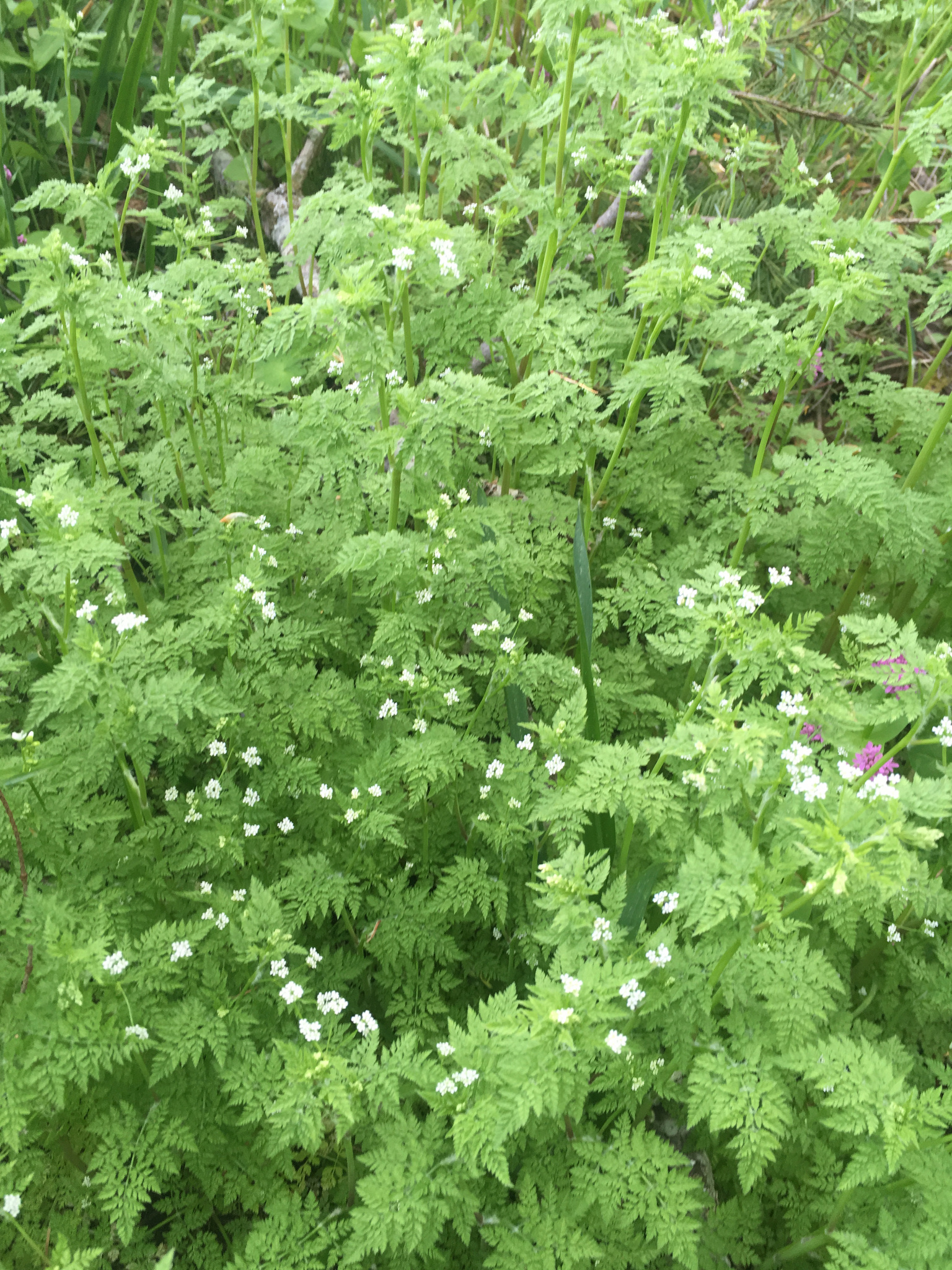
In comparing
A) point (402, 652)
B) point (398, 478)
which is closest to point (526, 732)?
point (402, 652)

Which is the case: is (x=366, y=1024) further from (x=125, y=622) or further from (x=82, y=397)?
(x=82, y=397)

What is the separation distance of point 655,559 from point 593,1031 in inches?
78.8

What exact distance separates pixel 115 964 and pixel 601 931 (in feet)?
3.68

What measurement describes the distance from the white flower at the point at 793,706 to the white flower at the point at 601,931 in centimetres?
66

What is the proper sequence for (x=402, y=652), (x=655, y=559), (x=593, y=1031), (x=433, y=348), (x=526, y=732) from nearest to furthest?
(x=593, y=1031) → (x=402, y=652) → (x=526, y=732) → (x=433, y=348) → (x=655, y=559)

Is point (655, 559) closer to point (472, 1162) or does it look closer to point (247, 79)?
point (472, 1162)

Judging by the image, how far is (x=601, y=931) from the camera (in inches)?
74.2

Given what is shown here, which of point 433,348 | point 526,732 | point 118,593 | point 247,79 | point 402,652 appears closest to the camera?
point 118,593

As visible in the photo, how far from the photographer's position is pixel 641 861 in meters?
2.60

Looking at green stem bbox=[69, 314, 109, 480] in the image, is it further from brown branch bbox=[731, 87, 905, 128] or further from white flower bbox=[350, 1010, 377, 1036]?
brown branch bbox=[731, 87, 905, 128]

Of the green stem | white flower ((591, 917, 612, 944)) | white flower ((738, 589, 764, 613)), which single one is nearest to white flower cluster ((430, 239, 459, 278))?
the green stem

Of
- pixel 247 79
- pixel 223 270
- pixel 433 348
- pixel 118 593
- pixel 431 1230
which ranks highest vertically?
pixel 247 79

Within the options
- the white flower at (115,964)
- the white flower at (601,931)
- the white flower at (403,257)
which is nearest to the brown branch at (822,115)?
the white flower at (403,257)

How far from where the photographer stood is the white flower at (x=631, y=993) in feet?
5.87
